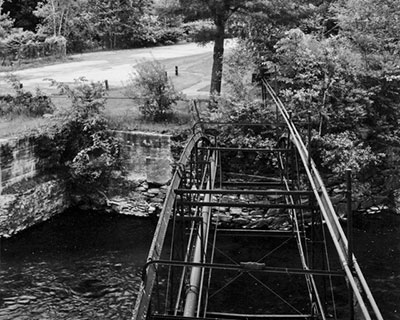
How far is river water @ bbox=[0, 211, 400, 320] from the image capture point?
1288cm

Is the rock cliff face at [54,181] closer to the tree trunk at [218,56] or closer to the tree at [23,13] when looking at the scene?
the tree trunk at [218,56]

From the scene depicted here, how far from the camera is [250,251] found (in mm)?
15875

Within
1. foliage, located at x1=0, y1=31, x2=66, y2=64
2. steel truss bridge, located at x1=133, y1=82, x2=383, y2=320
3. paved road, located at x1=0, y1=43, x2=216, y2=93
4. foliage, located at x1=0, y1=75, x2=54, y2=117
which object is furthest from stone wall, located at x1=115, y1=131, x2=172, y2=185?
foliage, located at x1=0, y1=31, x2=66, y2=64

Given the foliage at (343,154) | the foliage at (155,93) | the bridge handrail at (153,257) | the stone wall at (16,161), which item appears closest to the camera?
the bridge handrail at (153,257)

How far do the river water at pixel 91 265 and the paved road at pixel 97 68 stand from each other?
7.05m

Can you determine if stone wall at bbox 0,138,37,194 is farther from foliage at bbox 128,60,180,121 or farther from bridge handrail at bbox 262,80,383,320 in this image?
bridge handrail at bbox 262,80,383,320

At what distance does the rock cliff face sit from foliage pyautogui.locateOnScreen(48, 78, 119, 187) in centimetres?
47

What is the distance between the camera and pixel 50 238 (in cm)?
1683

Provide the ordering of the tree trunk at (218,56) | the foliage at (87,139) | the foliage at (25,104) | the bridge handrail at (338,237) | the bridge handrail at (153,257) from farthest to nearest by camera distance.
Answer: the foliage at (25,104), the foliage at (87,139), the tree trunk at (218,56), the bridge handrail at (153,257), the bridge handrail at (338,237)

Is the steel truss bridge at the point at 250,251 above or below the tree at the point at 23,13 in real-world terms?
below

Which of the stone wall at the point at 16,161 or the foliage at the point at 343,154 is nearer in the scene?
the foliage at the point at 343,154

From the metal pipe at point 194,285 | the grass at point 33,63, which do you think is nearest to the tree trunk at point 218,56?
the metal pipe at point 194,285

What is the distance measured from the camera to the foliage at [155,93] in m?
19.1

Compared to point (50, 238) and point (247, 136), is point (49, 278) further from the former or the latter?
point (247, 136)
